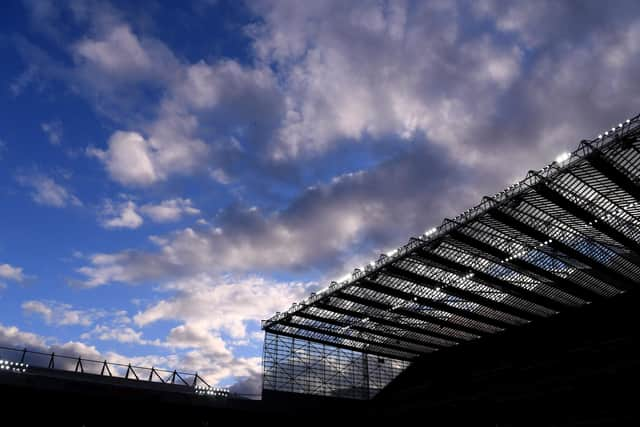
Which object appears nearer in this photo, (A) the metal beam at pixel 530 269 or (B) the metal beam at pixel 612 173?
(B) the metal beam at pixel 612 173

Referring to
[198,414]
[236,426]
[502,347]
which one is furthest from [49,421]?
[502,347]

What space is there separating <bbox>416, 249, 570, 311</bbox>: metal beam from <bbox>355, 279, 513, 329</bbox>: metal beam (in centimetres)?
529

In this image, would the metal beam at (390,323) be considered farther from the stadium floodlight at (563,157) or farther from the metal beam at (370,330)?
the stadium floodlight at (563,157)

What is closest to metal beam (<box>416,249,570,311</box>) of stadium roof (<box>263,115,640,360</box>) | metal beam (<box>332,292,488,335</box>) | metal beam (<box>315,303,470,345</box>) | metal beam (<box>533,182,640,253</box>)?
stadium roof (<box>263,115,640,360</box>)

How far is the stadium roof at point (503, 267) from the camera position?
27.6 metres

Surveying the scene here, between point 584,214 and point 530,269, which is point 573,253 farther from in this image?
point 584,214

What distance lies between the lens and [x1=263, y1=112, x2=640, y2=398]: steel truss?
91.8 ft

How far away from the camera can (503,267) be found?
38750mm

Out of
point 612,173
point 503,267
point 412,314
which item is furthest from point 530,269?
point 412,314

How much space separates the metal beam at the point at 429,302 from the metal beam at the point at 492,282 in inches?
208

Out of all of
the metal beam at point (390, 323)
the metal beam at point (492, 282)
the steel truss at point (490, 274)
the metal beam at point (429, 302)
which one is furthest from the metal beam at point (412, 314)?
the metal beam at point (492, 282)

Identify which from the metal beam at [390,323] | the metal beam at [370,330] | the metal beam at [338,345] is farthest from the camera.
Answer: the metal beam at [338,345]

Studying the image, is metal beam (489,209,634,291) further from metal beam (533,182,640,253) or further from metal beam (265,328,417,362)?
metal beam (265,328,417,362)

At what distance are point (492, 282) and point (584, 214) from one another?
1172 centimetres
